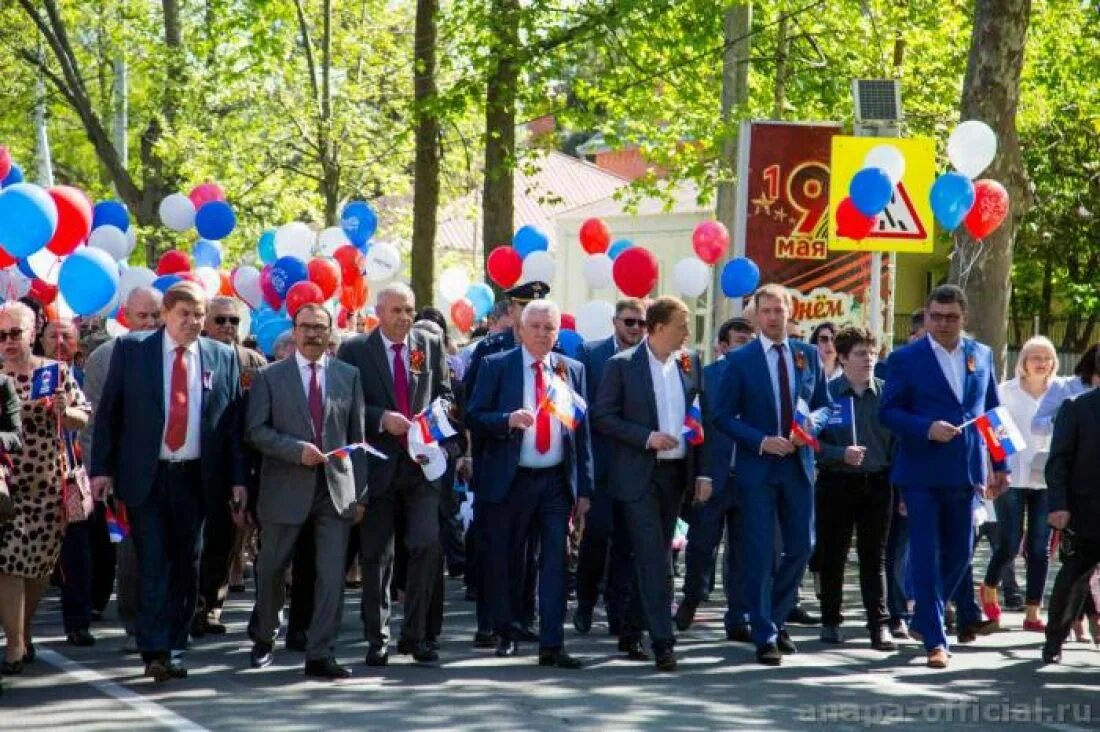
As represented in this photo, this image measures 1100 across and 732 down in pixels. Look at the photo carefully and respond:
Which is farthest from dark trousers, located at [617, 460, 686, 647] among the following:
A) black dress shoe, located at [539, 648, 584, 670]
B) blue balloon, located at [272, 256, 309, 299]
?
blue balloon, located at [272, 256, 309, 299]

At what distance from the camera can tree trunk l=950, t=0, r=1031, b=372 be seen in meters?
17.0

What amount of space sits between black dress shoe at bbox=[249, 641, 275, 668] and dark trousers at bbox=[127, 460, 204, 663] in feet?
1.39

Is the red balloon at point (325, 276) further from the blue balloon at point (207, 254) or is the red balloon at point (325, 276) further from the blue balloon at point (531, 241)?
the blue balloon at point (207, 254)

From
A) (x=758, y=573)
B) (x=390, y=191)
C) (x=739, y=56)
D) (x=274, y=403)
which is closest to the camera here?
(x=274, y=403)

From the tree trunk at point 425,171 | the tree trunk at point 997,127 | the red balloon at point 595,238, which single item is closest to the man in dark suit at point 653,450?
the tree trunk at point 997,127

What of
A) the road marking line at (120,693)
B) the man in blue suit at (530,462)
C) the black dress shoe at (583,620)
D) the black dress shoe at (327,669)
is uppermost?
the man in blue suit at (530,462)

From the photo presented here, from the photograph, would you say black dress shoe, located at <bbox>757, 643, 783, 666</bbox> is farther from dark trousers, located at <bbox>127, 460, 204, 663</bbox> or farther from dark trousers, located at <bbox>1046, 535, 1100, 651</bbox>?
dark trousers, located at <bbox>127, 460, 204, 663</bbox>

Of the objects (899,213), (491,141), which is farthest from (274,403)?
(491,141)

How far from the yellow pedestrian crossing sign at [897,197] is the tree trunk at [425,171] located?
31.1 ft

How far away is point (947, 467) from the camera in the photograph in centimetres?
1127

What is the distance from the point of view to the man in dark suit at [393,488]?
35.8ft

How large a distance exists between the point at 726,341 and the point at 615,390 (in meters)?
2.46

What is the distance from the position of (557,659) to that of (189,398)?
2.49m

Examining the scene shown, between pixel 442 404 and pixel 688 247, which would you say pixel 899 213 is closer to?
pixel 442 404
